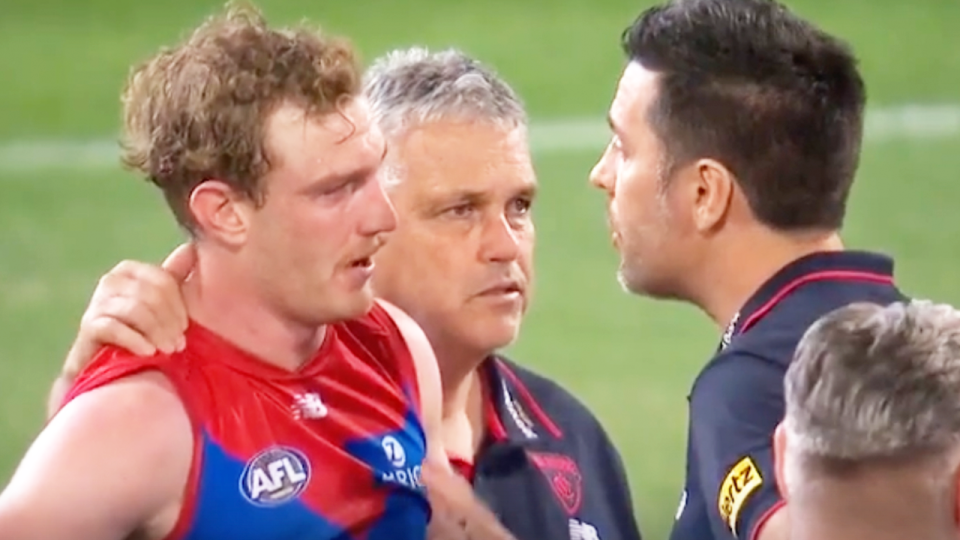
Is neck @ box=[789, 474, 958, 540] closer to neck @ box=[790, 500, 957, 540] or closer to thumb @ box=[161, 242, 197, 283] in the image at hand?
neck @ box=[790, 500, 957, 540]

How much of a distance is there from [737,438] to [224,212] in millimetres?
791

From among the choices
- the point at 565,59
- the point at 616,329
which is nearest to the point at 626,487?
the point at 616,329

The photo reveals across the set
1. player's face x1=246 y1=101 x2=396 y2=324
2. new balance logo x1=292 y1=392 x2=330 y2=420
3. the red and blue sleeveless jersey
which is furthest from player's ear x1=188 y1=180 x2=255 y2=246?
new balance logo x1=292 y1=392 x2=330 y2=420

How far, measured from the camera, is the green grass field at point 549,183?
25.0 feet

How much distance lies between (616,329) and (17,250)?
8.33ft

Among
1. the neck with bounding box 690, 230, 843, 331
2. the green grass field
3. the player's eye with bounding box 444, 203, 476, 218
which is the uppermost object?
the green grass field

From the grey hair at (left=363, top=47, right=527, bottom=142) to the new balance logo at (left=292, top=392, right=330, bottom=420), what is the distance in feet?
2.44

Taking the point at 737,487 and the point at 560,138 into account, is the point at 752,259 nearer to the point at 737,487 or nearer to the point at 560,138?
the point at 737,487

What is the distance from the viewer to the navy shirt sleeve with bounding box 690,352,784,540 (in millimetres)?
3006

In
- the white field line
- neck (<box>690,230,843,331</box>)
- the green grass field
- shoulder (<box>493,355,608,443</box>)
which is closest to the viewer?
neck (<box>690,230,843,331</box>)

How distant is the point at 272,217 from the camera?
9.96ft

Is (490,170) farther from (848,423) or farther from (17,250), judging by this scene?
(17,250)

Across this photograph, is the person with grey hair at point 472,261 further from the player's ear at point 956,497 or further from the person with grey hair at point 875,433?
the player's ear at point 956,497

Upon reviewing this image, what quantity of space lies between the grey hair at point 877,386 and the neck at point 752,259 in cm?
102
